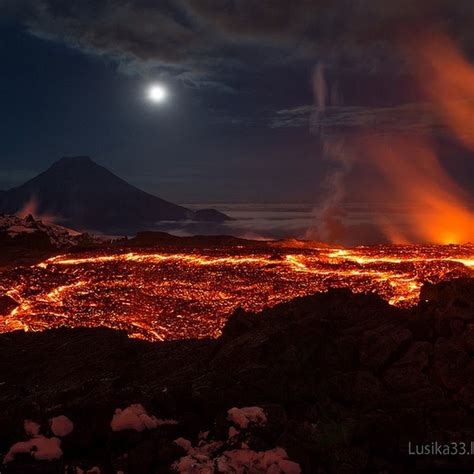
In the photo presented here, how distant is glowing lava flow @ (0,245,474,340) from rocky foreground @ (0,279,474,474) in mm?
8875

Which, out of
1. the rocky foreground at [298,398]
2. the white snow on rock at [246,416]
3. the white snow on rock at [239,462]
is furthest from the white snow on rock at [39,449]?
the white snow on rock at [246,416]

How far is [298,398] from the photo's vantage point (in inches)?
336

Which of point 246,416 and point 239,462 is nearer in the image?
point 239,462

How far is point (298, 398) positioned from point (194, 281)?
1890 centimetres

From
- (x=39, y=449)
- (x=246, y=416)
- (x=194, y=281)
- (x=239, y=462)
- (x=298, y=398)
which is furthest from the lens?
(x=194, y=281)

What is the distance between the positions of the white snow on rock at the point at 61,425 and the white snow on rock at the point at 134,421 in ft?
2.15

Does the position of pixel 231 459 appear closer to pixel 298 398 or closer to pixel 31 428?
pixel 298 398

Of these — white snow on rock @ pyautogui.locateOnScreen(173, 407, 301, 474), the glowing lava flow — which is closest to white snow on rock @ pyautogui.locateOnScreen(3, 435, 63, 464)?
white snow on rock @ pyautogui.locateOnScreen(173, 407, 301, 474)

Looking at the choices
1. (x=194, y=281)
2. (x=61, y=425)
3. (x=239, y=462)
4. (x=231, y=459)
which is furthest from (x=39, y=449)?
(x=194, y=281)

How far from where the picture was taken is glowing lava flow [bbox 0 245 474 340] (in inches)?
868

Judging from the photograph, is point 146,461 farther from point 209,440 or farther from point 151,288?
point 151,288

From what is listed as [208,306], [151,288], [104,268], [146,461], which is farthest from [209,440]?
[104,268]

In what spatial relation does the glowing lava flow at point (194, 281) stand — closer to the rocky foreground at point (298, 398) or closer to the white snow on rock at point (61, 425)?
the rocky foreground at point (298, 398)

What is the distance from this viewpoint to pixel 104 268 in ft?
102
